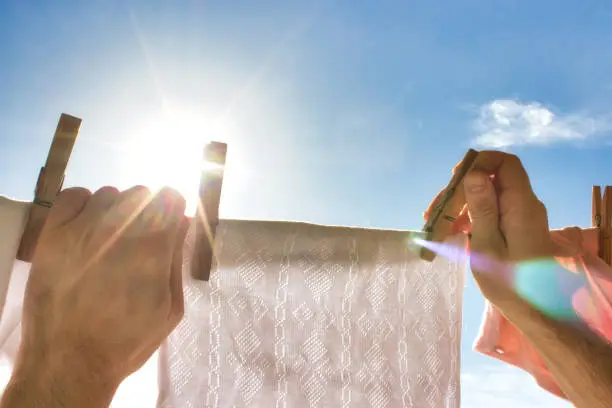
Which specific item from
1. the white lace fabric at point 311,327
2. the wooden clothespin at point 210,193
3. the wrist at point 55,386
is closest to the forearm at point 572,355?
the white lace fabric at point 311,327

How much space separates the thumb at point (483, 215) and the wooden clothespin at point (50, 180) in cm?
63

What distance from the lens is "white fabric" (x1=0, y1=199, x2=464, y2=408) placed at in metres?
0.92

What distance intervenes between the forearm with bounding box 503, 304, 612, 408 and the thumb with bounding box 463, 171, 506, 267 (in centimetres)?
12

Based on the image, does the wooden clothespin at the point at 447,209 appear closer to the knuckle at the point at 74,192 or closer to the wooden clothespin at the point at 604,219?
the wooden clothespin at the point at 604,219

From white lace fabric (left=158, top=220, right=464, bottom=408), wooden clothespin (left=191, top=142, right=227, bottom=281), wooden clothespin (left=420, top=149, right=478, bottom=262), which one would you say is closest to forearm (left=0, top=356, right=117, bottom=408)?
white lace fabric (left=158, top=220, right=464, bottom=408)

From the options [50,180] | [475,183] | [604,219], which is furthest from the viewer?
[604,219]

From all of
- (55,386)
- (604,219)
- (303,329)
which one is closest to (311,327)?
(303,329)

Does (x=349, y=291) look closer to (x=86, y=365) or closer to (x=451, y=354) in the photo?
(x=451, y=354)

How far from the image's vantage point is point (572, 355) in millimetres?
960

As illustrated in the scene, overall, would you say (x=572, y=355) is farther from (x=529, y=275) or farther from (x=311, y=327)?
(x=311, y=327)

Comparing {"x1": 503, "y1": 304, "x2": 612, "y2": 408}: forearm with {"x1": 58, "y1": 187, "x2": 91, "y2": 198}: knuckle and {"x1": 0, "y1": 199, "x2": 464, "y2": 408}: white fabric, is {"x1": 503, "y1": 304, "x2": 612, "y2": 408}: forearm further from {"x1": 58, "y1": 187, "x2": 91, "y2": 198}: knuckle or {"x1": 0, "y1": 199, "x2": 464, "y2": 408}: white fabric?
{"x1": 58, "y1": 187, "x2": 91, "y2": 198}: knuckle

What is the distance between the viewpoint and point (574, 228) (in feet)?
3.85

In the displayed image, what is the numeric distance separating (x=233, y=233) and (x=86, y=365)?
31 centimetres

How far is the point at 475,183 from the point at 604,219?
0.47 meters
